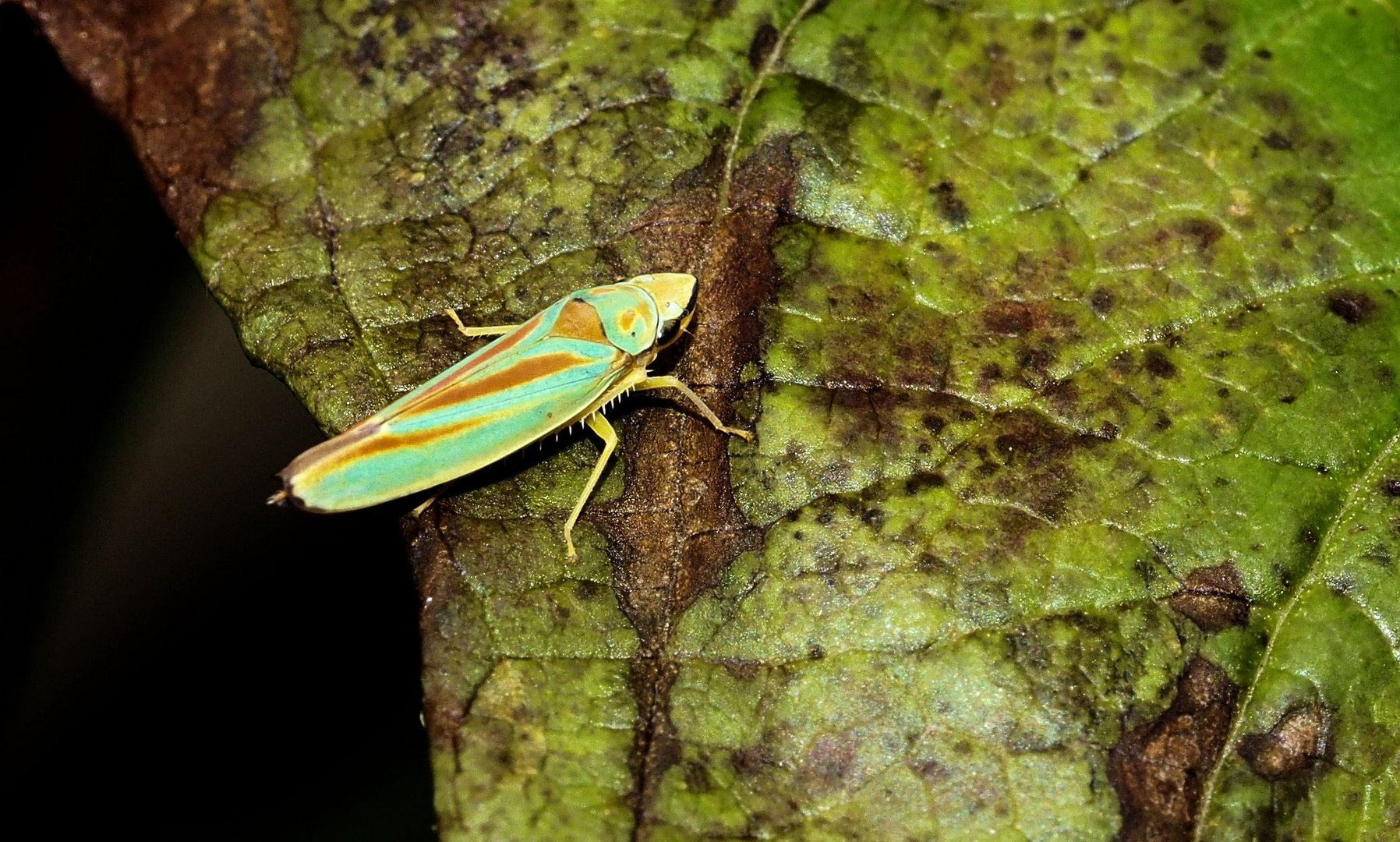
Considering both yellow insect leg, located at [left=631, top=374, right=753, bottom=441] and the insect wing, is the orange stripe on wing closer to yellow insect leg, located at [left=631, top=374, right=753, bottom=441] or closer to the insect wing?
the insect wing

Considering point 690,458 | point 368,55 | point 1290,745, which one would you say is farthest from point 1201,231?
point 368,55

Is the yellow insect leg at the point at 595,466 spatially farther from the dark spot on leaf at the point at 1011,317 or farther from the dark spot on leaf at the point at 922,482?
the dark spot on leaf at the point at 1011,317

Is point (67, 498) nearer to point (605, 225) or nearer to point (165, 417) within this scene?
point (165, 417)

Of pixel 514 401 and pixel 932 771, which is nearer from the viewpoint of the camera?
pixel 932 771

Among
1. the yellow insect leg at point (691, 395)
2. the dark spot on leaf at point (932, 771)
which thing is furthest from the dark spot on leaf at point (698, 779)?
the yellow insect leg at point (691, 395)

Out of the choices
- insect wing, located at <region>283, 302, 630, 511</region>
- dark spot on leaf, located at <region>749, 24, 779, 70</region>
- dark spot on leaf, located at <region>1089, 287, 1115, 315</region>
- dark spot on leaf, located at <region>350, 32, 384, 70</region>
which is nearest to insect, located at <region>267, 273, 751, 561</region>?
insect wing, located at <region>283, 302, 630, 511</region>

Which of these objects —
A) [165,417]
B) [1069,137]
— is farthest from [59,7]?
[1069,137]

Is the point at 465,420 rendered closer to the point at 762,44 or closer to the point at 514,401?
the point at 514,401
